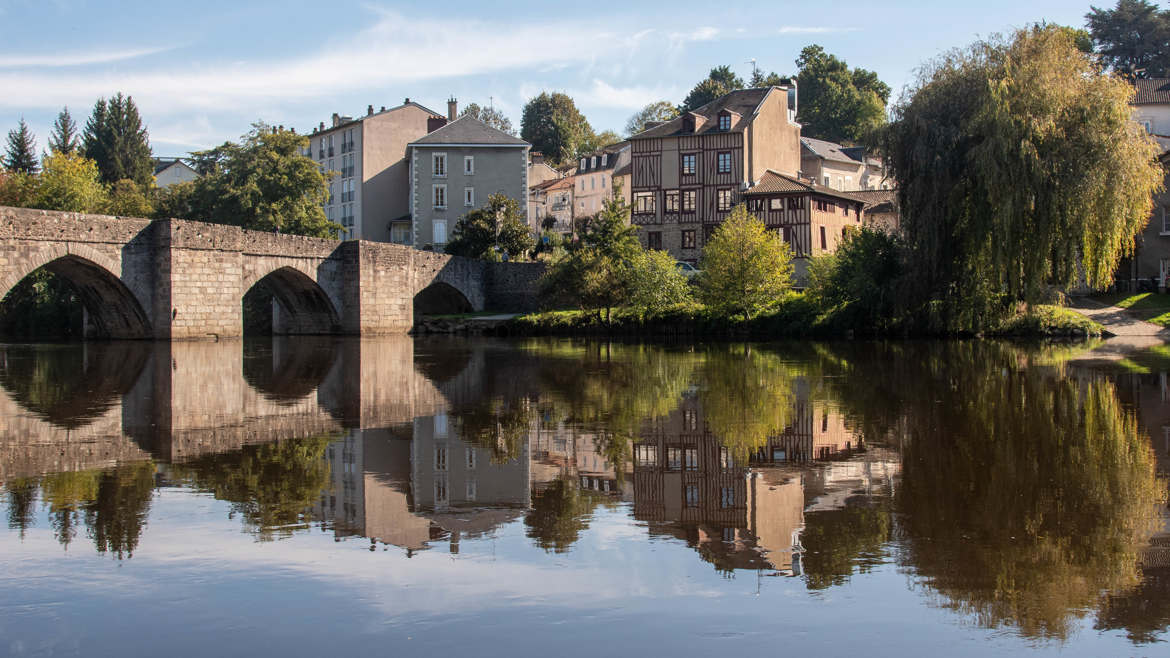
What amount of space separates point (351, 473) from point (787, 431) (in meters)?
4.48

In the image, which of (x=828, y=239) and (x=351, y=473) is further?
(x=828, y=239)

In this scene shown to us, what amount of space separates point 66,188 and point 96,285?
21534 mm

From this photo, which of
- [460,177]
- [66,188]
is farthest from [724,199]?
[66,188]

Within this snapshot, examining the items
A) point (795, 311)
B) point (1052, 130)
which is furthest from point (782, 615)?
point (795, 311)

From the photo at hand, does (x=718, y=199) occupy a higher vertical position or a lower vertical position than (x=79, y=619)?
higher

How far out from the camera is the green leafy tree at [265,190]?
52156 millimetres

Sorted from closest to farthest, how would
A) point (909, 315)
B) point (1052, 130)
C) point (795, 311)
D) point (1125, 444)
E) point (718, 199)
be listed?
1. point (1125, 444)
2. point (1052, 130)
3. point (909, 315)
4. point (795, 311)
5. point (718, 199)

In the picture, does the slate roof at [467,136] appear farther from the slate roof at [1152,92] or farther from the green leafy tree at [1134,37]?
the green leafy tree at [1134,37]

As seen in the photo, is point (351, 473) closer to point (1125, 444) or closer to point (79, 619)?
point (79, 619)

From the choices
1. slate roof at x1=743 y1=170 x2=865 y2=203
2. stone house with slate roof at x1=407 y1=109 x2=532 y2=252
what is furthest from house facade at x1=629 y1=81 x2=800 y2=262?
stone house with slate roof at x1=407 y1=109 x2=532 y2=252

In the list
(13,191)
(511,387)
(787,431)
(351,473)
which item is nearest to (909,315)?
(511,387)

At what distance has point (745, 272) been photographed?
36.8 meters

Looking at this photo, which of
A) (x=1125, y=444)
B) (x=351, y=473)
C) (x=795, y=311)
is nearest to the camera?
(x=351, y=473)

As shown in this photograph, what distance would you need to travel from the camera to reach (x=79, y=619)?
4.61 m
